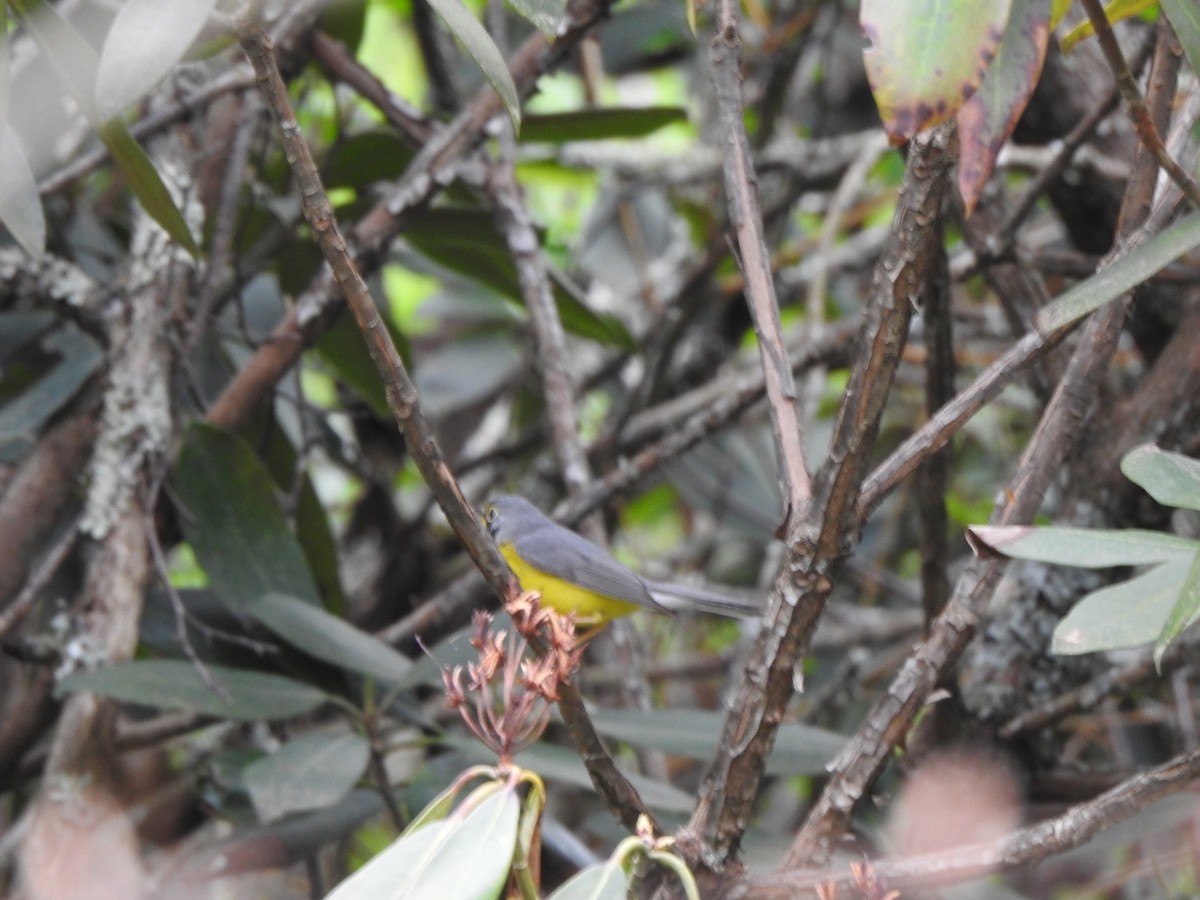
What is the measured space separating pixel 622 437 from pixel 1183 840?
4.24 feet

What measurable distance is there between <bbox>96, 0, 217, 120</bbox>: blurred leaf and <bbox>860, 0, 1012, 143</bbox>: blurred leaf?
A: 1.64ft

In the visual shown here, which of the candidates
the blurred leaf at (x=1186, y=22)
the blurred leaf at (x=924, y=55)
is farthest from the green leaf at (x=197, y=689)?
the blurred leaf at (x=1186, y=22)

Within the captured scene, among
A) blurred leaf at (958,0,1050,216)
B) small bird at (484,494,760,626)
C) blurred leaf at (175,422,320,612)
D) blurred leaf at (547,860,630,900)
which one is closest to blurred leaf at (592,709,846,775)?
small bird at (484,494,760,626)

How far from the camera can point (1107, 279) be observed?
94 centimetres

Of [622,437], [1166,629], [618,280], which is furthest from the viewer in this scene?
[618,280]

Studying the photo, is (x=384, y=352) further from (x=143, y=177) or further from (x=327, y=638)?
(x=327, y=638)

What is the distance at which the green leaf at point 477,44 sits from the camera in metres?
0.97

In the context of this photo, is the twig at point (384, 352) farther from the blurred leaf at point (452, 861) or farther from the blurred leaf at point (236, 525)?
the blurred leaf at point (236, 525)

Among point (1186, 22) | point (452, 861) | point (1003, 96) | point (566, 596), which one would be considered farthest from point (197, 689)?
point (1186, 22)

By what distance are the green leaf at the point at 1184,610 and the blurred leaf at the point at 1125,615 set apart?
75 millimetres

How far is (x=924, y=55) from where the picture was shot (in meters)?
0.80

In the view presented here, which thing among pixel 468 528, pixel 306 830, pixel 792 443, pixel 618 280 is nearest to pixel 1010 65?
pixel 792 443

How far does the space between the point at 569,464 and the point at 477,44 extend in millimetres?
1186

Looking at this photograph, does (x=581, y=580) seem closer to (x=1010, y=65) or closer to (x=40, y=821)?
(x=40, y=821)
